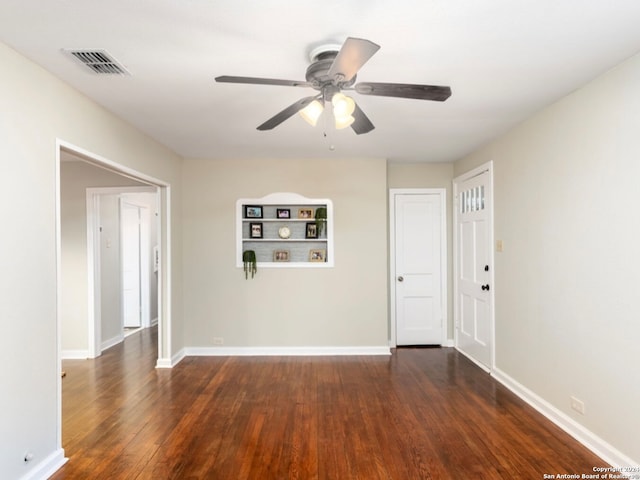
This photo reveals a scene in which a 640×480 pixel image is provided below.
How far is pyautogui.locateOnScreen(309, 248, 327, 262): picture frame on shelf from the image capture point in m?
4.46

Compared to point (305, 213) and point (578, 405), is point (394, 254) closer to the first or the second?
point (305, 213)

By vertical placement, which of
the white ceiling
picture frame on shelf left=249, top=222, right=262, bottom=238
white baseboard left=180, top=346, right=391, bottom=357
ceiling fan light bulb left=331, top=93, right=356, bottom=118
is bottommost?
white baseboard left=180, top=346, right=391, bottom=357

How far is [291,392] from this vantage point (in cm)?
328

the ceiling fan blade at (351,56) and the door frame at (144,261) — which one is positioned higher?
the ceiling fan blade at (351,56)

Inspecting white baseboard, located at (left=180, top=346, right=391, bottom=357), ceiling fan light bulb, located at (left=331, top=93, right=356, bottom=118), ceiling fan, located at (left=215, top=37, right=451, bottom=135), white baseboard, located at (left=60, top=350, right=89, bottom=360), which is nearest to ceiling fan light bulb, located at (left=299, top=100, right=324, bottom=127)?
ceiling fan, located at (left=215, top=37, right=451, bottom=135)

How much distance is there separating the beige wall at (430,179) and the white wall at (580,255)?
1290 mm

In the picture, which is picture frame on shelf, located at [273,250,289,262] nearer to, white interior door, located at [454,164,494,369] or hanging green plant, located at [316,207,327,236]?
hanging green plant, located at [316,207,327,236]

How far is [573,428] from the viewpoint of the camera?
2.51 metres

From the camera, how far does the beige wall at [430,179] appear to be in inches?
187

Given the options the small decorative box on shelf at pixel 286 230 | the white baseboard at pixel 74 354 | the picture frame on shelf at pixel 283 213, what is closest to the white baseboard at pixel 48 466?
the white baseboard at pixel 74 354

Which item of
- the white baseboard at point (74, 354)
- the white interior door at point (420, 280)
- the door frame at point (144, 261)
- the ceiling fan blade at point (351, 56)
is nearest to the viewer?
the ceiling fan blade at point (351, 56)

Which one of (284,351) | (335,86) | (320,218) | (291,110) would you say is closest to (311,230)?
(320,218)

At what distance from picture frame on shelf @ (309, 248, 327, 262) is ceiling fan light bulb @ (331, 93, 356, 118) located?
2.72 meters

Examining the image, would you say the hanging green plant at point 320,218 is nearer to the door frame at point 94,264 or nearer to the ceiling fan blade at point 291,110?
the door frame at point 94,264
